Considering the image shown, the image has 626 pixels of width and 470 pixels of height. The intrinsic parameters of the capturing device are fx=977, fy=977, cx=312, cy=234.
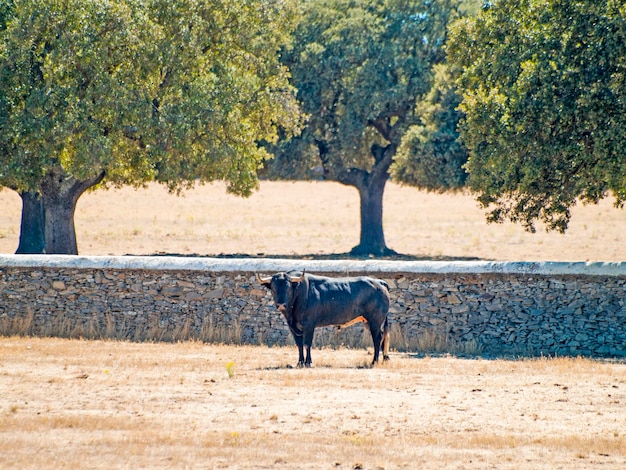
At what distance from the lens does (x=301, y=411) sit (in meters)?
11.5

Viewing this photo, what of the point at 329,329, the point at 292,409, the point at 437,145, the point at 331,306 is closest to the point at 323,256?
the point at 437,145

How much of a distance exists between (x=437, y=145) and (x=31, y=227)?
562 inches

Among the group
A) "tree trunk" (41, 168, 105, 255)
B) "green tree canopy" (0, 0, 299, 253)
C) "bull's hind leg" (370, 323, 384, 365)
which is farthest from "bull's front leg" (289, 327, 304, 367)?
"tree trunk" (41, 168, 105, 255)

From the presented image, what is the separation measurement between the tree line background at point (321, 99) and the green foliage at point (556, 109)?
0.13 feet

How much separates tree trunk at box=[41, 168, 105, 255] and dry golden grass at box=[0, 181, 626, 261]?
5.27 metres

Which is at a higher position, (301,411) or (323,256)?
(323,256)

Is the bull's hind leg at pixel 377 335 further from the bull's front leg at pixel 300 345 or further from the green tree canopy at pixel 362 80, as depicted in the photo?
the green tree canopy at pixel 362 80

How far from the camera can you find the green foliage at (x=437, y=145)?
34.7m

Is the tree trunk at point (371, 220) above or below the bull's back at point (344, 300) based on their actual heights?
above

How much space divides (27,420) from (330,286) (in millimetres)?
5990

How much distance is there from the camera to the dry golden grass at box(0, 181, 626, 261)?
133ft

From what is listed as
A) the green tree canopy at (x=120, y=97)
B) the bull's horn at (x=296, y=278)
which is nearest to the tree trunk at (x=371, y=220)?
the green tree canopy at (x=120, y=97)

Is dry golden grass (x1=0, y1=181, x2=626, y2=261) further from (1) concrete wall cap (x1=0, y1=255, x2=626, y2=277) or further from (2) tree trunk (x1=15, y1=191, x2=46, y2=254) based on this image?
(1) concrete wall cap (x1=0, y1=255, x2=626, y2=277)

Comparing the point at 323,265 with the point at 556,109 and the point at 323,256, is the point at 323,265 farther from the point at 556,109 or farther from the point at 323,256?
the point at 323,256
